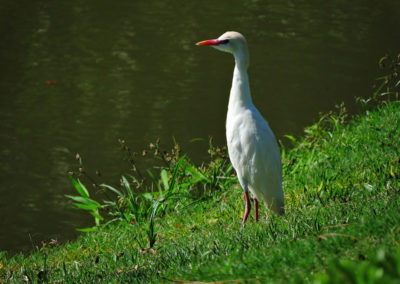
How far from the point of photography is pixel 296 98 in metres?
10.8

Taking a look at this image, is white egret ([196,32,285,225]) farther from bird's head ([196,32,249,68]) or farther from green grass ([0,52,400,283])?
green grass ([0,52,400,283])

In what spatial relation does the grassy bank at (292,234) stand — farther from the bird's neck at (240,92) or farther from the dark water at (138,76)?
the dark water at (138,76)

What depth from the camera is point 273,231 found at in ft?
12.7

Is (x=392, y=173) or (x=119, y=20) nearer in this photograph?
(x=392, y=173)

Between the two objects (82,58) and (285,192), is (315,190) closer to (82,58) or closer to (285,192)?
(285,192)

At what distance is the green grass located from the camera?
2.81 meters

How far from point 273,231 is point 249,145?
139 centimetres

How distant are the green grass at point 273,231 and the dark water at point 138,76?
84cm

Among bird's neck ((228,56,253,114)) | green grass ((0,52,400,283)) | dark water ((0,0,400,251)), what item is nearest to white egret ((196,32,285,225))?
bird's neck ((228,56,253,114))

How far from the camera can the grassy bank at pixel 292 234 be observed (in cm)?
280

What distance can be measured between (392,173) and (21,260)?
337cm

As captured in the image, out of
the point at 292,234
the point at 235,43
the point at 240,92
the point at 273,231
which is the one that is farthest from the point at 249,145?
the point at 292,234

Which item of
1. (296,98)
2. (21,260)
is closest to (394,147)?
(21,260)

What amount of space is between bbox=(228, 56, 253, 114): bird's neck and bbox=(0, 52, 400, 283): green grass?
0.98 m
